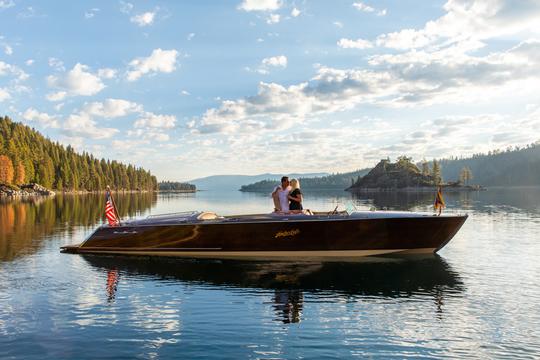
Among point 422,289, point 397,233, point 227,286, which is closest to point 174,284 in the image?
point 227,286

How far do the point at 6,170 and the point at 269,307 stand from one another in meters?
130

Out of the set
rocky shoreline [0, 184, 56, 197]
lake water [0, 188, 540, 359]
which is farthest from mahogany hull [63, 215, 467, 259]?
rocky shoreline [0, 184, 56, 197]

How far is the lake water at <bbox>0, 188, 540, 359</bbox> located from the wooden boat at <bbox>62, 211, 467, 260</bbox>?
0.59m

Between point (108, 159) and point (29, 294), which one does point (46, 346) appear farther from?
point (108, 159)

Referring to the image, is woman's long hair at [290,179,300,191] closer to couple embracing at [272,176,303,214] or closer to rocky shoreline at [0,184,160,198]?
couple embracing at [272,176,303,214]

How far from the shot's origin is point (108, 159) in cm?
Result: 19550

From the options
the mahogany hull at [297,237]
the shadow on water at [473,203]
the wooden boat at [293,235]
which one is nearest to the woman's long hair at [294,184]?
the wooden boat at [293,235]

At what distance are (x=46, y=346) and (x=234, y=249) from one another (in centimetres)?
948

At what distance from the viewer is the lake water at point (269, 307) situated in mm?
7922

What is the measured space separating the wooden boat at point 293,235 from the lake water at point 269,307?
594 millimetres

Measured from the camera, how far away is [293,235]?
654 inches

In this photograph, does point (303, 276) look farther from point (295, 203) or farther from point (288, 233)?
point (295, 203)

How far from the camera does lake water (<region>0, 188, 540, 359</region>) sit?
7.92 metres

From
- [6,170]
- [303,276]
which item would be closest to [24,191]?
[6,170]
